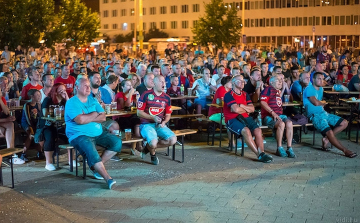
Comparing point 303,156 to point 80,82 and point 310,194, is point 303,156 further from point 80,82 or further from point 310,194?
point 80,82

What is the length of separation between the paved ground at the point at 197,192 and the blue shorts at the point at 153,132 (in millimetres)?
481

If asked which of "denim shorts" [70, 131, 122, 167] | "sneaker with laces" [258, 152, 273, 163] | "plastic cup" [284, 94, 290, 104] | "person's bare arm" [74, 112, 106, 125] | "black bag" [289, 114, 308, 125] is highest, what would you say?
"plastic cup" [284, 94, 290, 104]

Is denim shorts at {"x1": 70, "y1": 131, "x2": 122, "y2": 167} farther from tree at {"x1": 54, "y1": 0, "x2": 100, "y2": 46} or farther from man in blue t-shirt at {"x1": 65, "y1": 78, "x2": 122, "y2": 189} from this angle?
tree at {"x1": 54, "y1": 0, "x2": 100, "y2": 46}

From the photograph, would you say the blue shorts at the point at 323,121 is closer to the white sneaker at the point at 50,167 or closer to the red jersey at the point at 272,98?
the red jersey at the point at 272,98

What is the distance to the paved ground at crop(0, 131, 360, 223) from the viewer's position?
268 inches

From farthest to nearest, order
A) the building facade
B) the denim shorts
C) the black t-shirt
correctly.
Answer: the building facade
the black t-shirt
the denim shorts

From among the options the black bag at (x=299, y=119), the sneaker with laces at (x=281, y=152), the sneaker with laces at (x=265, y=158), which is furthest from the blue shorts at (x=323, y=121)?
the sneaker with laces at (x=265, y=158)

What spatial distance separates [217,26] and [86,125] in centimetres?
3848

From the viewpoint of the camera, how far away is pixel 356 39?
65625 mm

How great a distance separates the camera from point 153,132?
9.61 meters

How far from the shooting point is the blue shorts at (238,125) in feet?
33.3

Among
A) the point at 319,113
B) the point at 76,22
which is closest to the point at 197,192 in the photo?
the point at 319,113

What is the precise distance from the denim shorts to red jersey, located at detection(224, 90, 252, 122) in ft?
7.96

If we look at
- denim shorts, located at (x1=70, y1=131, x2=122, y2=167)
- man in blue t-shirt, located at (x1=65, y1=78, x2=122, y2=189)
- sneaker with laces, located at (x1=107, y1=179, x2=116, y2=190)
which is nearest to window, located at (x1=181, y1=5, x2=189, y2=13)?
denim shorts, located at (x1=70, y1=131, x2=122, y2=167)
